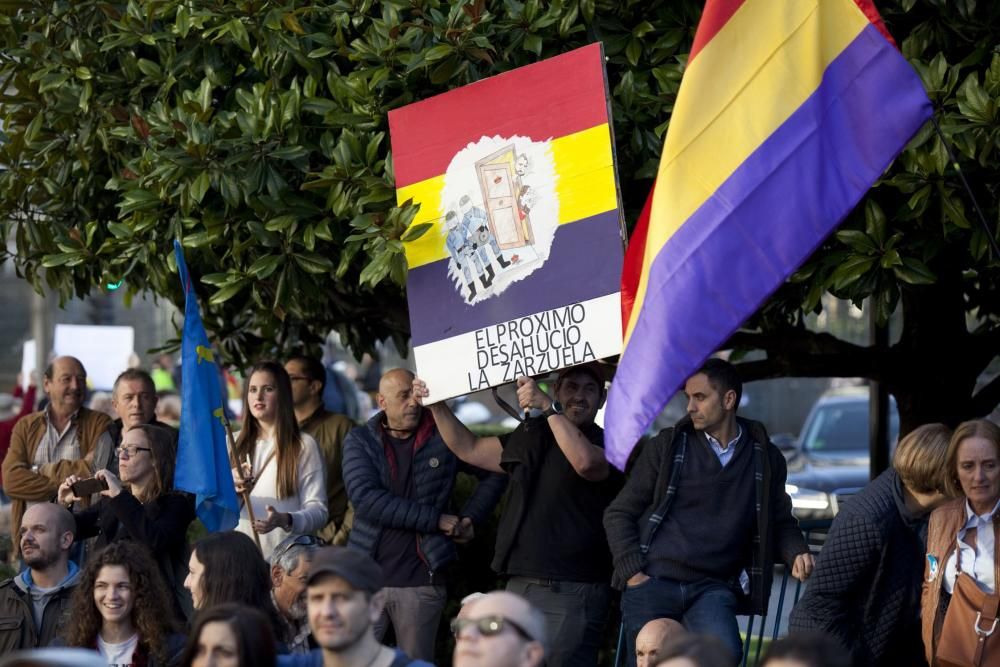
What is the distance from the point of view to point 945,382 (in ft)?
28.7

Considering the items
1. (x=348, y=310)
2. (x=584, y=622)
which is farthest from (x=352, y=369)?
(x=584, y=622)

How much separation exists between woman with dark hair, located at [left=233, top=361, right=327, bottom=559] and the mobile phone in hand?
661mm

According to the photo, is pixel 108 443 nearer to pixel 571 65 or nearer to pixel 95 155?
pixel 95 155

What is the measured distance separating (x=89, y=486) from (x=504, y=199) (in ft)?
7.85

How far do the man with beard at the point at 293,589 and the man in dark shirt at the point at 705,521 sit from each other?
52.5 inches

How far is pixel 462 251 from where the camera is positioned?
731 cm

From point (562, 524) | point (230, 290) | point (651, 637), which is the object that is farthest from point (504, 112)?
point (651, 637)

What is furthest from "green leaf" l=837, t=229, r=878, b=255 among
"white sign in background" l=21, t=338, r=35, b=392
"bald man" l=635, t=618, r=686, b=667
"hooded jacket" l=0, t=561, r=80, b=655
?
"white sign in background" l=21, t=338, r=35, b=392

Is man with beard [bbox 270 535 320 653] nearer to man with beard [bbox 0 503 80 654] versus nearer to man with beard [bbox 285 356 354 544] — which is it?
man with beard [bbox 0 503 80 654]

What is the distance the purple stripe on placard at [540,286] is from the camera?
694cm

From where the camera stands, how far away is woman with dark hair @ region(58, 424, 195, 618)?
7.38 m

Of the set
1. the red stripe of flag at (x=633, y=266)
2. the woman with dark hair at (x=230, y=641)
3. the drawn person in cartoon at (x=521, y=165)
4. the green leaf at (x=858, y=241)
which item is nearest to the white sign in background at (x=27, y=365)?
the drawn person in cartoon at (x=521, y=165)

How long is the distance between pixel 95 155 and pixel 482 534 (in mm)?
2968

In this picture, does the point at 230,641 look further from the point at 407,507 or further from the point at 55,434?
the point at 55,434
